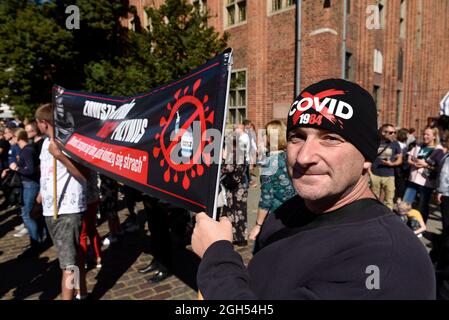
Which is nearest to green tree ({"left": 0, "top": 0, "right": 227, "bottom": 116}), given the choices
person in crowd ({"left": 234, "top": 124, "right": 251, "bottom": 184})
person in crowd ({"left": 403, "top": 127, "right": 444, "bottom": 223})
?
person in crowd ({"left": 234, "top": 124, "right": 251, "bottom": 184})

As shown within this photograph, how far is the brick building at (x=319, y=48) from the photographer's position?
11.7 m

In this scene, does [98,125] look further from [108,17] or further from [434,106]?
[434,106]

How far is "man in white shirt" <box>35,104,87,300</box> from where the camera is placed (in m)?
3.21

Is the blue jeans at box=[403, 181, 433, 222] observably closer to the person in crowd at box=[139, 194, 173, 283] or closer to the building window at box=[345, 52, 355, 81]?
the person in crowd at box=[139, 194, 173, 283]

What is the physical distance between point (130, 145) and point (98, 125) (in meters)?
0.89

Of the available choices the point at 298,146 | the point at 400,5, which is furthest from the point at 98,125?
the point at 400,5

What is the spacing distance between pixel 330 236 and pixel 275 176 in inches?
97.6

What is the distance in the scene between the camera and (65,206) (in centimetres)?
323

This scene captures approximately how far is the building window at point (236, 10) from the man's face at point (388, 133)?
984cm

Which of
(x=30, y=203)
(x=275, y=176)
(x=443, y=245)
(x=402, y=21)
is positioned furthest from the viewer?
(x=402, y=21)

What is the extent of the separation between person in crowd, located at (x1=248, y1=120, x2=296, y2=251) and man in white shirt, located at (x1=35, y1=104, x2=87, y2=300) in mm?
1943

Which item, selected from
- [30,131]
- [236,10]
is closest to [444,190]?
[30,131]

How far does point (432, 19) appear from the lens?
19.8 meters

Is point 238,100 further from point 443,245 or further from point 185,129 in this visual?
point 185,129
